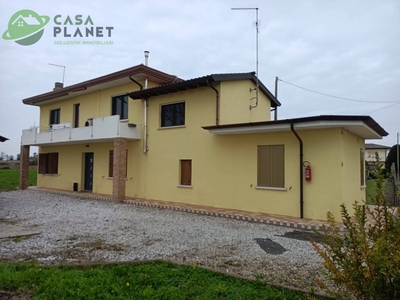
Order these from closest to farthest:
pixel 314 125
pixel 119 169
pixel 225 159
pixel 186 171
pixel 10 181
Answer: pixel 314 125 → pixel 225 159 → pixel 186 171 → pixel 119 169 → pixel 10 181

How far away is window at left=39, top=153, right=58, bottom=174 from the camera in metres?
20.9

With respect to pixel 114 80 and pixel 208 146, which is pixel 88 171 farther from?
pixel 208 146

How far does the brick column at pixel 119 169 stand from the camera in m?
14.0

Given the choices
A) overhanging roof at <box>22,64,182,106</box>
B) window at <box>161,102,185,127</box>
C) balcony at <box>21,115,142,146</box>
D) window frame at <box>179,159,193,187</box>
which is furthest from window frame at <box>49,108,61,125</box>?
window frame at <box>179,159,193,187</box>

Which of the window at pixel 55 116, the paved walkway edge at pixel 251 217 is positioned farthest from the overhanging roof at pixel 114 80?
the paved walkway edge at pixel 251 217

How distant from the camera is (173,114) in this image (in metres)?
14.0

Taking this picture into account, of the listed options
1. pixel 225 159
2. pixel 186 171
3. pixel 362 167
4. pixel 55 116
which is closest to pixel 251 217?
pixel 225 159

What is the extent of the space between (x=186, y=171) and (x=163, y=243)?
22.1 feet

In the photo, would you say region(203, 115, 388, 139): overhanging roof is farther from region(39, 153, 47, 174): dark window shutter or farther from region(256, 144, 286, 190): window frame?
region(39, 153, 47, 174): dark window shutter

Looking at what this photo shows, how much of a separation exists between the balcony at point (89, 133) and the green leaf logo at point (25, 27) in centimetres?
523

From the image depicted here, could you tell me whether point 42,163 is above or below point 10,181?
above

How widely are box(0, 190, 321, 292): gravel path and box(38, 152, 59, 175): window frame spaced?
34.4 feet

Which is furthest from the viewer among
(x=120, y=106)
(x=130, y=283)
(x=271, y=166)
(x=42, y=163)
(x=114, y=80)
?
(x=42, y=163)

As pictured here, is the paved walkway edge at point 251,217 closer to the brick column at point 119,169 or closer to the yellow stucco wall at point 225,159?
the yellow stucco wall at point 225,159
